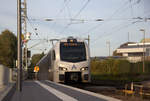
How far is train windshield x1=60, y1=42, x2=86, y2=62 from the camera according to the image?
19844 millimetres

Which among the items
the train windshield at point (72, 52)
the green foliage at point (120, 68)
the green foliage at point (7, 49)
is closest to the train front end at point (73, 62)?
the train windshield at point (72, 52)

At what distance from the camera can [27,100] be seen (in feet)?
32.4

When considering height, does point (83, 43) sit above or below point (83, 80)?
above

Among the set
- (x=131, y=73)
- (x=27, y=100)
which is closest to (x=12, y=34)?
(x=131, y=73)

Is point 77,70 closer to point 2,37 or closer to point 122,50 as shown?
point 2,37

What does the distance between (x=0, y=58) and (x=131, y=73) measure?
2507cm

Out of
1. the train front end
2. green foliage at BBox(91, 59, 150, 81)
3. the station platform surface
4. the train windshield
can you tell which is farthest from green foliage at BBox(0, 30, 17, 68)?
the station platform surface

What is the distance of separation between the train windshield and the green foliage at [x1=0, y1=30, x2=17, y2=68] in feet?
114

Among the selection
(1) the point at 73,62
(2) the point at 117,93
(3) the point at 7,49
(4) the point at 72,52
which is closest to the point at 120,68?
(3) the point at 7,49

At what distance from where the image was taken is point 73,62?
64.2 feet

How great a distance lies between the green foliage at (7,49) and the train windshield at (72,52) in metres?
34.6

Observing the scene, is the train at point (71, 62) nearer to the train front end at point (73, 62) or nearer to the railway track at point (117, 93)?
the train front end at point (73, 62)

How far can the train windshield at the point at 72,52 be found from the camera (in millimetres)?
19844

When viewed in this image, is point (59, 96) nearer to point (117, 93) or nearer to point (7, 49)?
point (117, 93)
